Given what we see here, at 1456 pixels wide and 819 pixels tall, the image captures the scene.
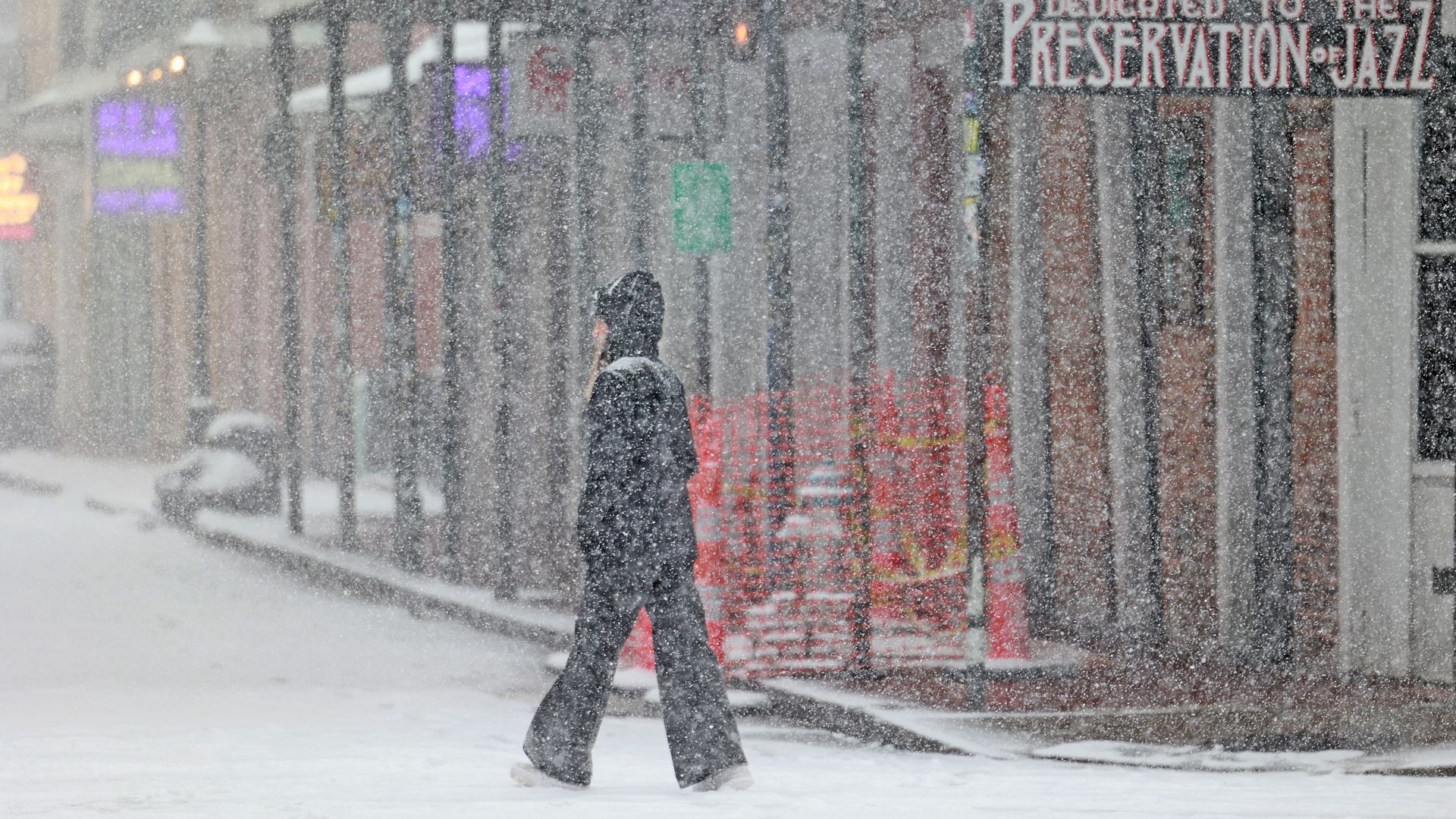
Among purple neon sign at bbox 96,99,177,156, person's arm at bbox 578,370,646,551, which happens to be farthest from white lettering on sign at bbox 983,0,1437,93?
purple neon sign at bbox 96,99,177,156

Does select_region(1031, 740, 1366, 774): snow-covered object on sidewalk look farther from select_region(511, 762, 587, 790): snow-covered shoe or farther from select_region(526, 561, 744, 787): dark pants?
select_region(511, 762, 587, 790): snow-covered shoe

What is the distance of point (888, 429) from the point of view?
1148 centimetres

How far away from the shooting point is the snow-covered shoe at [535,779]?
7.98 meters

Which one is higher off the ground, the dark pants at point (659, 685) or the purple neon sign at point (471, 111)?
the purple neon sign at point (471, 111)

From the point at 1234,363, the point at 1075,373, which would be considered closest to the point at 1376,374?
the point at 1234,363

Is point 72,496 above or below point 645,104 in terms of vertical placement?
below

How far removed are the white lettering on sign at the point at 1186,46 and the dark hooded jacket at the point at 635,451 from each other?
2.12 m

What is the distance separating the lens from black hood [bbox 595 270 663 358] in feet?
26.5

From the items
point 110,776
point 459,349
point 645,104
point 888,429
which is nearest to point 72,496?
point 459,349

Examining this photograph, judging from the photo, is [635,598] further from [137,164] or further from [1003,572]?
[137,164]

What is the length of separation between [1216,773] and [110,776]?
12.8 ft

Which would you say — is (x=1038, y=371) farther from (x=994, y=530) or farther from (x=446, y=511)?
(x=446, y=511)

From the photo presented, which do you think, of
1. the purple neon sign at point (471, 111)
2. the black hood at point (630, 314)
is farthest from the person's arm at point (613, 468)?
the purple neon sign at point (471, 111)

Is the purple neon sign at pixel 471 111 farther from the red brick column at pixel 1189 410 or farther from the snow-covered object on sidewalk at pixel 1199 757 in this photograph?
the snow-covered object on sidewalk at pixel 1199 757
